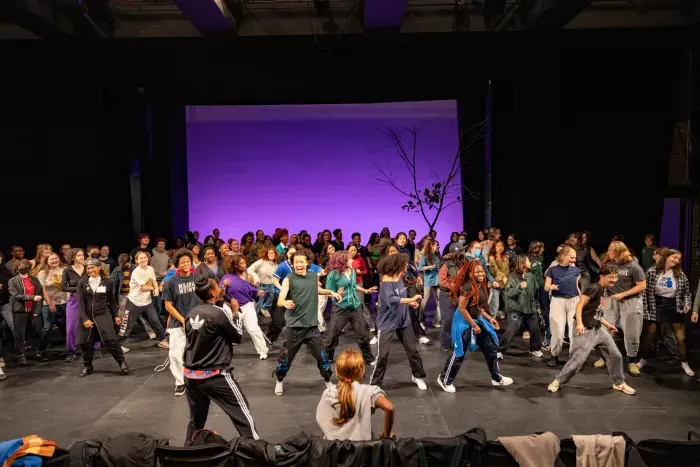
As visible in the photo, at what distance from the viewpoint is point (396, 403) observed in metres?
6.51

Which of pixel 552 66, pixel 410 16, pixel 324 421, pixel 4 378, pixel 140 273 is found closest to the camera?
pixel 324 421

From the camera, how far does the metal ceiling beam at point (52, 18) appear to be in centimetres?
1008

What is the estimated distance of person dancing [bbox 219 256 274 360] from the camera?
772 cm

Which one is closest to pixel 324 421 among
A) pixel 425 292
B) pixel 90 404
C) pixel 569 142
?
pixel 90 404

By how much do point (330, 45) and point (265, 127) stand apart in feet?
15.3

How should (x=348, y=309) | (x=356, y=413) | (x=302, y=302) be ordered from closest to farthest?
(x=356, y=413) < (x=302, y=302) < (x=348, y=309)

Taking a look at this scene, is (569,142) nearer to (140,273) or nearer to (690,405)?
(690,405)

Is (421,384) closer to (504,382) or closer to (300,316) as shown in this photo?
(504,382)

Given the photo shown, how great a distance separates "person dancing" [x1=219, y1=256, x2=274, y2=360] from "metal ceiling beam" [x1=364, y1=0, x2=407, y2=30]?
469cm

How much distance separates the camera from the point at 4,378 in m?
7.64

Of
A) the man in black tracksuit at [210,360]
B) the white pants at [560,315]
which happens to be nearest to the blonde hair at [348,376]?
the man in black tracksuit at [210,360]

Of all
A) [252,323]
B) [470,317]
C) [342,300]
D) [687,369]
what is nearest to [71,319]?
[252,323]

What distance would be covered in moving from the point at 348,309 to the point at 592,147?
7843 millimetres

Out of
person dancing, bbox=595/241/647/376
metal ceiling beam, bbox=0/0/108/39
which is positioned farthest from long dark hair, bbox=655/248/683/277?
metal ceiling beam, bbox=0/0/108/39
